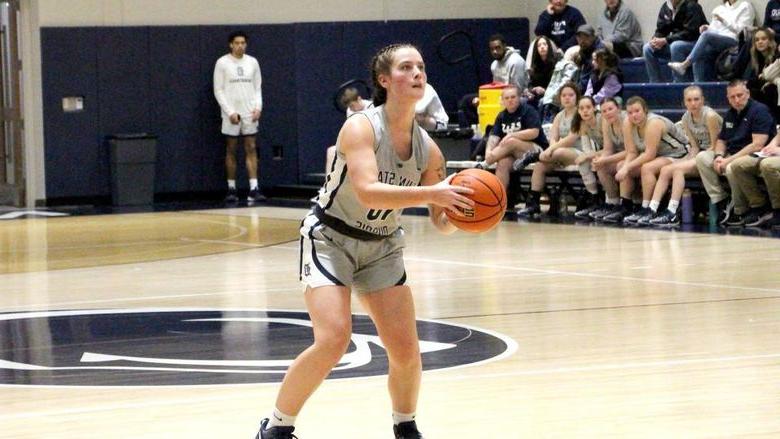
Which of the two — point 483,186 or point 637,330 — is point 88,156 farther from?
point 483,186

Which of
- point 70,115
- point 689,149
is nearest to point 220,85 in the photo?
point 70,115

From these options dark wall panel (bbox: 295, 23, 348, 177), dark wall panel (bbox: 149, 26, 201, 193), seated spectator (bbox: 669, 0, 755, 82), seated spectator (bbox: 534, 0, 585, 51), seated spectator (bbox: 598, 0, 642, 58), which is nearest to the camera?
seated spectator (bbox: 669, 0, 755, 82)

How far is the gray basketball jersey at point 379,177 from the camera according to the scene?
518 centimetres

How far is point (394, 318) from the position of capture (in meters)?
5.19

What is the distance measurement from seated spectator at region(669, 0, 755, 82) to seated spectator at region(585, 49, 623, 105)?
0.90 m

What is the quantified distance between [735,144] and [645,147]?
1029mm

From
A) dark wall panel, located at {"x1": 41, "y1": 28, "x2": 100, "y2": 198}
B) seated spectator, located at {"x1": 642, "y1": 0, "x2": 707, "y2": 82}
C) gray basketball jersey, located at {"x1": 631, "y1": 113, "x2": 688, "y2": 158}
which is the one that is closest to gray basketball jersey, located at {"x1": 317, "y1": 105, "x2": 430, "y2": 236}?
gray basketball jersey, located at {"x1": 631, "y1": 113, "x2": 688, "y2": 158}

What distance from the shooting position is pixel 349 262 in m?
5.25

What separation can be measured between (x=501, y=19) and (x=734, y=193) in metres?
8.67

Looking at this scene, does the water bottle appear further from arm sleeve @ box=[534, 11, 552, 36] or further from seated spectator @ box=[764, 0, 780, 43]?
arm sleeve @ box=[534, 11, 552, 36]

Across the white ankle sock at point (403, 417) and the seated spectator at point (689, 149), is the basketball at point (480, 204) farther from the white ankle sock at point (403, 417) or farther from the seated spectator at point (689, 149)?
the seated spectator at point (689, 149)

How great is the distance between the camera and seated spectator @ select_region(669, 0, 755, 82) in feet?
54.1

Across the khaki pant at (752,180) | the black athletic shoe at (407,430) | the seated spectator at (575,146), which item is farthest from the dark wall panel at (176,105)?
the black athletic shoe at (407,430)

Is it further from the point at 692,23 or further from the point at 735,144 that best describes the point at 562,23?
the point at 735,144
